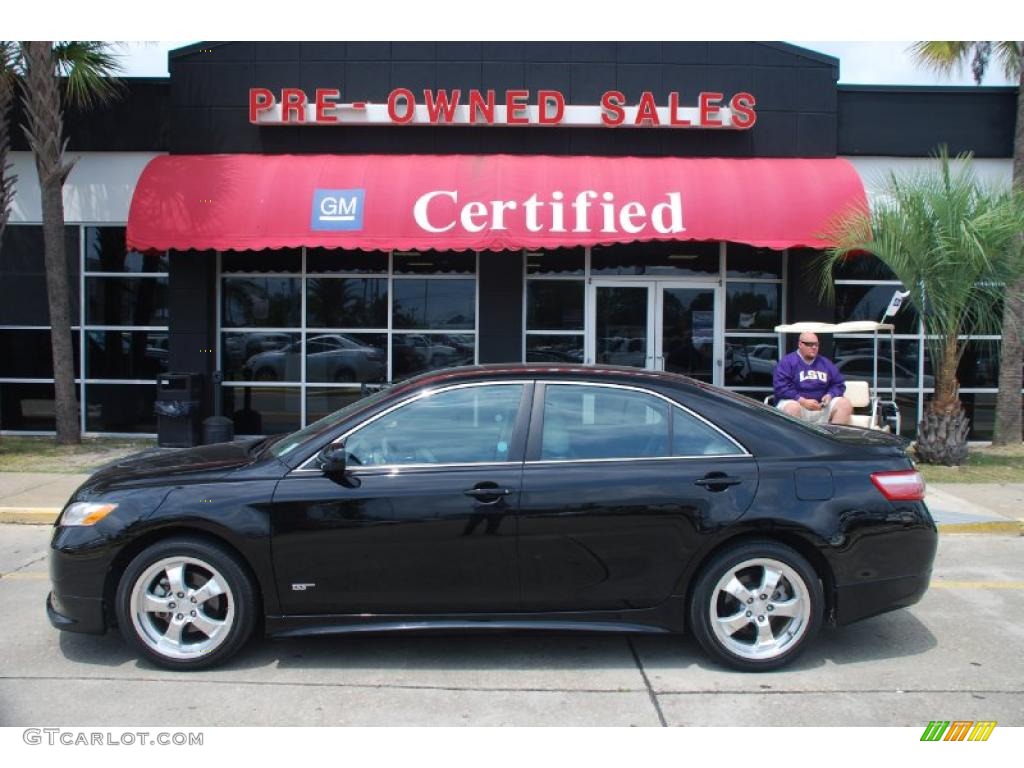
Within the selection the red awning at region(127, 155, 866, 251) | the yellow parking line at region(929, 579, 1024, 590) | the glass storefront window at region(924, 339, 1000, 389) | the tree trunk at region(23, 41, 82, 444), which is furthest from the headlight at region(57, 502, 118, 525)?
the glass storefront window at region(924, 339, 1000, 389)

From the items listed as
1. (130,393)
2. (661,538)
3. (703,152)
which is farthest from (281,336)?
(661,538)

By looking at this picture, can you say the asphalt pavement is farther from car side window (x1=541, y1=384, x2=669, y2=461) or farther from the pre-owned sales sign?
the pre-owned sales sign

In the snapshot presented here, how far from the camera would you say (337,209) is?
11.1 meters

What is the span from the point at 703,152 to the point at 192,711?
10456 mm

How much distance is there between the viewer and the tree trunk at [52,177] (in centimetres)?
1114

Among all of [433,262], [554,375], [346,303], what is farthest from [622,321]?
[554,375]

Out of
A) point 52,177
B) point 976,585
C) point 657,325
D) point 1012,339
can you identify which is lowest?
point 976,585

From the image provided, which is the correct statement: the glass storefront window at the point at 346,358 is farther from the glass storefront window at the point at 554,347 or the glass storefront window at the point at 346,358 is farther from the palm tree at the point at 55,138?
the palm tree at the point at 55,138

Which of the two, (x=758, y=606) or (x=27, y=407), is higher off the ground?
(x=27, y=407)

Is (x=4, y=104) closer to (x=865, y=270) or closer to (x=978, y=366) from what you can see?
(x=865, y=270)

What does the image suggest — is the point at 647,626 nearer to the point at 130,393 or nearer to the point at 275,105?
the point at 275,105

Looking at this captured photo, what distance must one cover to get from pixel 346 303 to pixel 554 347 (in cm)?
319

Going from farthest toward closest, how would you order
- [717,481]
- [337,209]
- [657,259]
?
[657,259] < [337,209] < [717,481]

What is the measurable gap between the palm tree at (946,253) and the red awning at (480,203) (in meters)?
0.93
